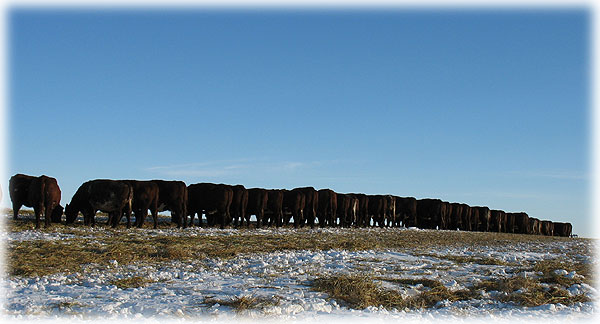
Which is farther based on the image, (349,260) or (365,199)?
(365,199)

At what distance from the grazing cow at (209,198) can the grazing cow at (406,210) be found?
66.2ft

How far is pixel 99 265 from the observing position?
917 centimetres

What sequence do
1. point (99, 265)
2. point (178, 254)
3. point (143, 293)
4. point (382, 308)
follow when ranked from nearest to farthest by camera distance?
1. point (382, 308)
2. point (143, 293)
3. point (99, 265)
4. point (178, 254)

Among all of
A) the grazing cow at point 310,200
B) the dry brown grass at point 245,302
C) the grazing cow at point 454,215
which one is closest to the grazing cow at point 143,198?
the grazing cow at point 310,200

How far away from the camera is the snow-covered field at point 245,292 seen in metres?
6.03

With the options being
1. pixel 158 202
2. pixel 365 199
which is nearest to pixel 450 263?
pixel 158 202

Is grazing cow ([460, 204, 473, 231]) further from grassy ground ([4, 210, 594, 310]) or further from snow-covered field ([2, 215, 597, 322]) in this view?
snow-covered field ([2, 215, 597, 322])

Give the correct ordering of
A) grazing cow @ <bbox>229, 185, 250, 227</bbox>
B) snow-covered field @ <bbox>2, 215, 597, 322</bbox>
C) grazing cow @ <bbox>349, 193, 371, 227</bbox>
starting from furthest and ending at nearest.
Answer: grazing cow @ <bbox>349, 193, 371, 227</bbox>
grazing cow @ <bbox>229, 185, 250, 227</bbox>
snow-covered field @ <bbox>2, 215, 597, 322</bbox>

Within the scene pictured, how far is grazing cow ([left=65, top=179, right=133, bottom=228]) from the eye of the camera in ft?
63.4

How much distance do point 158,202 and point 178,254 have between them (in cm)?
1170

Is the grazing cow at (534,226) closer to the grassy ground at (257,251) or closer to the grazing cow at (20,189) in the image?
the grassy ground at (257,251)

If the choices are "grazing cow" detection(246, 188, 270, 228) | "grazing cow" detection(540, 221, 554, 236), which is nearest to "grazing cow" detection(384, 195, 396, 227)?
"grazing cow" detection(246, 188, 270, 228)

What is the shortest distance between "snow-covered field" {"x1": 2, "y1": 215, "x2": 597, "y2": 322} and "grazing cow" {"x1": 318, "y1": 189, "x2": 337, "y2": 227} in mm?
20410

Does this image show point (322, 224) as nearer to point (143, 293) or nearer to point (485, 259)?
point (485, 259)
